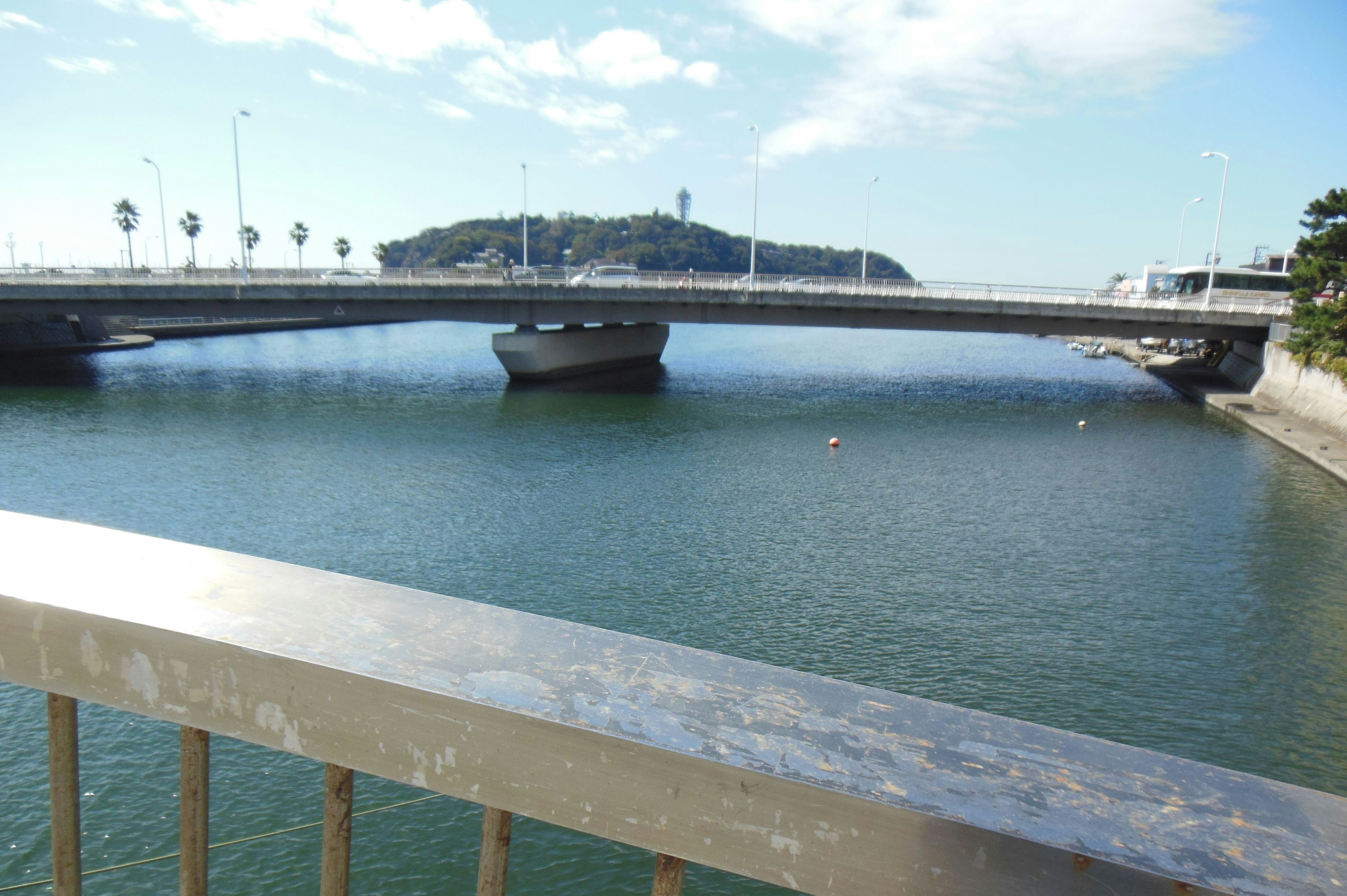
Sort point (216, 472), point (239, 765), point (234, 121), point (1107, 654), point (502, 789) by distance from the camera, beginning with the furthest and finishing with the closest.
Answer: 1. point (234, 121)
2. point (216, 472)
3. point (1107, 654)
4. point (239, 765)
5. point (502, 789)

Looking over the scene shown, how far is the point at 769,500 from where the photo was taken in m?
19.9

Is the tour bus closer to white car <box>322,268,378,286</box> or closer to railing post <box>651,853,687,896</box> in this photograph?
white car <box>322,268,378,286</box>

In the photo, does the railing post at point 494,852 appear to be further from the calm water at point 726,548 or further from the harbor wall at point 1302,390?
the harbor wall at point 1302,390

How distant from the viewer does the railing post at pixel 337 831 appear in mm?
1541

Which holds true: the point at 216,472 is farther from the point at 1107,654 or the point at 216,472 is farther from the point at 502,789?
the point at 502,789

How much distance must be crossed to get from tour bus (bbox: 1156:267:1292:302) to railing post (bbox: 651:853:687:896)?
198ft

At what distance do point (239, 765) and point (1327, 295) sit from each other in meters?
47.4

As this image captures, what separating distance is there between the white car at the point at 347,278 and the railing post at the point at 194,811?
133ft

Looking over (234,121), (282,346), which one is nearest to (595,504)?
(234,121)

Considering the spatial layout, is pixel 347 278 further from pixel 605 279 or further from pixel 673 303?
pixel 673 303

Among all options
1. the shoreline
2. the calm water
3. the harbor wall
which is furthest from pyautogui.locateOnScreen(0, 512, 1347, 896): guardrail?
the harbor wall

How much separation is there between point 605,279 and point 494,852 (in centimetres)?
4147

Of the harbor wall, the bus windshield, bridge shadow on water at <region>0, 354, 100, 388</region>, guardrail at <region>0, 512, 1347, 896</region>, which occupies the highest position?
the bus windshield

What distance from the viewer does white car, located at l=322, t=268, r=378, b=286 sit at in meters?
39.5
